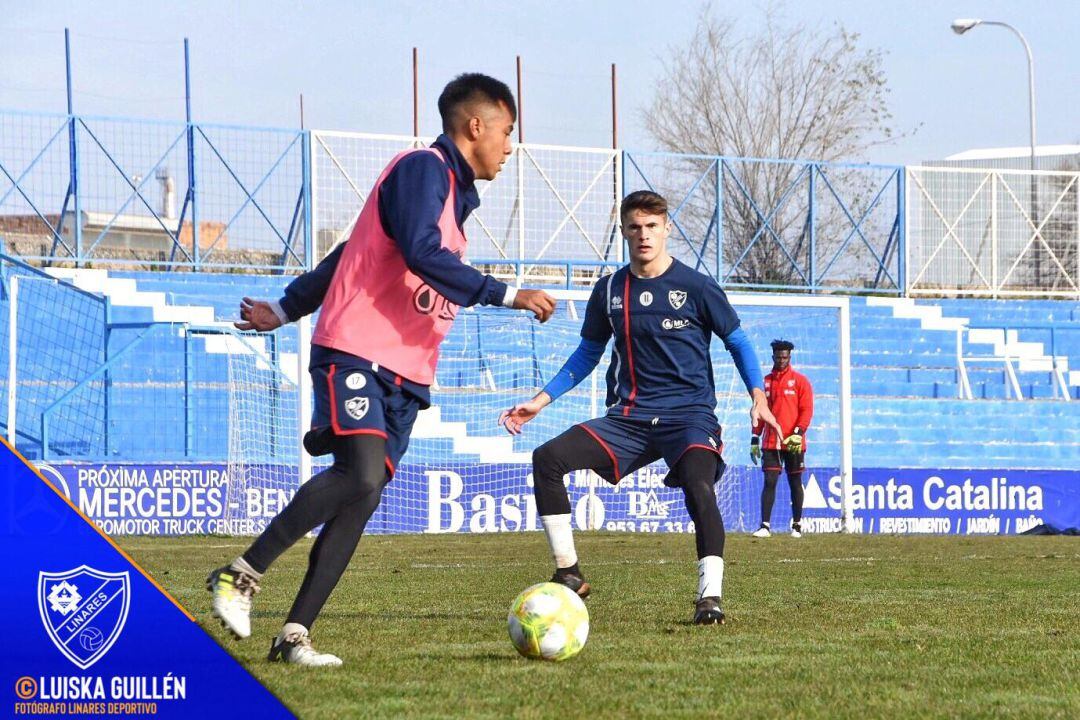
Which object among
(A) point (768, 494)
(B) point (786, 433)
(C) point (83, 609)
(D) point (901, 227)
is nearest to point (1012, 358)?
(D) point (901, 227)

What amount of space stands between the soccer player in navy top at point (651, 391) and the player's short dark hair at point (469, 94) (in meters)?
1.68

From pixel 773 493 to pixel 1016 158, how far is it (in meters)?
35.3

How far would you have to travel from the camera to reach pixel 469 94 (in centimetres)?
598

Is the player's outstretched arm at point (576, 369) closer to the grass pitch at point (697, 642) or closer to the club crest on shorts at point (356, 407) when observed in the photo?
the grass pitch at point (697, 642)

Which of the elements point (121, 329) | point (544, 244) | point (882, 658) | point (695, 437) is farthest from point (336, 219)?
point (882, 658)

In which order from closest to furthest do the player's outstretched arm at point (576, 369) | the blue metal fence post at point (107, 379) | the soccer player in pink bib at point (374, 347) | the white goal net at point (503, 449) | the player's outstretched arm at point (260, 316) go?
the soccer player in pink bib at point (374, 347) → the player's outstretched arm at point (260, 316) → the player's outstretched arm at point (576, 369) → the white goal net at point (503, 449) → the blue metal fence post at point (107, 379)

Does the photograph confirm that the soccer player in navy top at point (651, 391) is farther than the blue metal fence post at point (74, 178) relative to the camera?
No

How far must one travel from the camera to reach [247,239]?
28.1 m

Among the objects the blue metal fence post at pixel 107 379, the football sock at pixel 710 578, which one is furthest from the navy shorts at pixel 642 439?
the blue metal fence post at pixel 107 379

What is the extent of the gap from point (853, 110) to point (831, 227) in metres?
6.09

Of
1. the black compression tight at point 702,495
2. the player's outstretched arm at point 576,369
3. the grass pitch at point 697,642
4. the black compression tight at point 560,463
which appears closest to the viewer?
the grass pitch at point 697,642

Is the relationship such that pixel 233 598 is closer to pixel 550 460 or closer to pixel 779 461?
pixel 550 460

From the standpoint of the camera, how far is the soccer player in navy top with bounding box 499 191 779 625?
301 inches

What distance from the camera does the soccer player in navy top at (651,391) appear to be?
765 centimetres
